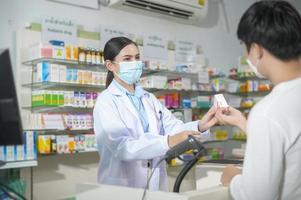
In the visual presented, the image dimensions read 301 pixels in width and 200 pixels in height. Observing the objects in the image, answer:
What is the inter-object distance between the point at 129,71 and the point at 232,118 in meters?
1.03

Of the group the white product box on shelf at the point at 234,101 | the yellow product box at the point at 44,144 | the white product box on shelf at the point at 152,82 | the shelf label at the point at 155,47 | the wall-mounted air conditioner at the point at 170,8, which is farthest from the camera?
the white product box on shelf at the point at 234,101

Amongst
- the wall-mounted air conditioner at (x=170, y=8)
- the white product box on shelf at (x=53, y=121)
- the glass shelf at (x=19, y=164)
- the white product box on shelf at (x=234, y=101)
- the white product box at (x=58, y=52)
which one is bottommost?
the glass shelf at (x=19, y=164)

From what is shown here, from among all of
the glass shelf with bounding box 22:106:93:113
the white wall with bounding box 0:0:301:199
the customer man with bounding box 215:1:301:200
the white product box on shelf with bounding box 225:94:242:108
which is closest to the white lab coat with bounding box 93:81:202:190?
the customer man with bounding box 215:1:301:200

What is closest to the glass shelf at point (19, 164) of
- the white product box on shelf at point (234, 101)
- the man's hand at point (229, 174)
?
the man's hand at point (229, 174)

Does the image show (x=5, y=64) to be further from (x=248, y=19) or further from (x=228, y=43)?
(x=228, y=43)

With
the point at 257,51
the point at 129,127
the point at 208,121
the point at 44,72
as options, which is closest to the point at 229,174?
the point at 257,51

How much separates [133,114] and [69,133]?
1.73m

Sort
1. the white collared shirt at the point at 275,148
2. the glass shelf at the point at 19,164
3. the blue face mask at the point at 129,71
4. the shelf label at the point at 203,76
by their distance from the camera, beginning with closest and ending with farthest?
the white collared shirt at the point at 275,148 < the blue face mask at the point at 129,71 < the glass shelf at the point at 19,164 < the shelf label at the point at 203,76

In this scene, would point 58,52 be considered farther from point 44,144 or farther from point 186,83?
point 186,83

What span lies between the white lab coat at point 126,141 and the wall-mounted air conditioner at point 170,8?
228cm

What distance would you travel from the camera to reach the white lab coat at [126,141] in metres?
1.81

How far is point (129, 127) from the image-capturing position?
80.7 inches

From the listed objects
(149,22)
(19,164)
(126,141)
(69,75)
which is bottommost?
(19,164)

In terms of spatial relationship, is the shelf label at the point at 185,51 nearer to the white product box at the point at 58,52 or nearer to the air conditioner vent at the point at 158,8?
the air conditioner vent at the point at 158,8
